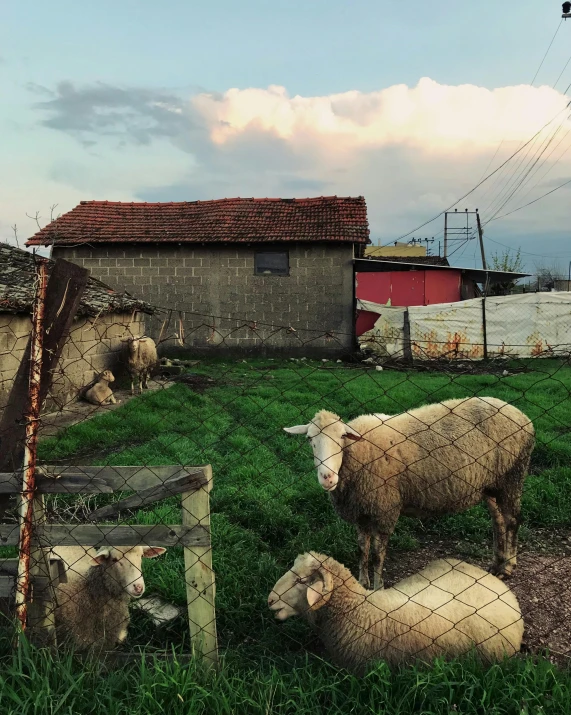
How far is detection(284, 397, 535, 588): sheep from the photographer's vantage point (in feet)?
14.2

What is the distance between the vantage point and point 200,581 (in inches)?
112

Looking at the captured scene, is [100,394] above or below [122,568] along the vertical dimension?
below

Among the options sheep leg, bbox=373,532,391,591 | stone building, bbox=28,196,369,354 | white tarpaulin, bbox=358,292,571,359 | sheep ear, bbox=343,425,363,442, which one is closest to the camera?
sheep leg, bbox=373,532,391,591

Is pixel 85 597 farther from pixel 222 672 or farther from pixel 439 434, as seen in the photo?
pixel 439 434

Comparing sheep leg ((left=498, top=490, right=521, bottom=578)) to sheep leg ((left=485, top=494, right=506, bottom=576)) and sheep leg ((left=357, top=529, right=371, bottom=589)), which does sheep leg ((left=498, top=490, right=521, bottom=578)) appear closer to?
sheep leg ((left=485, top=494, right=506, bottom=576))

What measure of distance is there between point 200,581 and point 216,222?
60.6ft

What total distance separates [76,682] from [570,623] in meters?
3.13

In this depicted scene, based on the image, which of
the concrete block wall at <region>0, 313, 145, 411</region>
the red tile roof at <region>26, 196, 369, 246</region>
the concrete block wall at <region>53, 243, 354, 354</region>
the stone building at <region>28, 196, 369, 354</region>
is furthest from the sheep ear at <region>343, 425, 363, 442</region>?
the red tile roof at <region>26, 196, 369, 246</region>

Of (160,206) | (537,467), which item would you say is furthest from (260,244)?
(537,467)

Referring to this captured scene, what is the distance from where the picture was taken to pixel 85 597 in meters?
3.32

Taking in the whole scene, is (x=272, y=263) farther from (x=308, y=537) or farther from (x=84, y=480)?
(x=84, y=480)

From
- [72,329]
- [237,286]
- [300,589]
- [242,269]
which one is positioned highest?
[242,269]

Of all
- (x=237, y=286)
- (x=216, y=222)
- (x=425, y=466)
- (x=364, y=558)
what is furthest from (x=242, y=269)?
(x=364, y=558)

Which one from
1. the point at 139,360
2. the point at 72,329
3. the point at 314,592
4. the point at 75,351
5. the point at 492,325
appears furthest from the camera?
the point at 492,325
